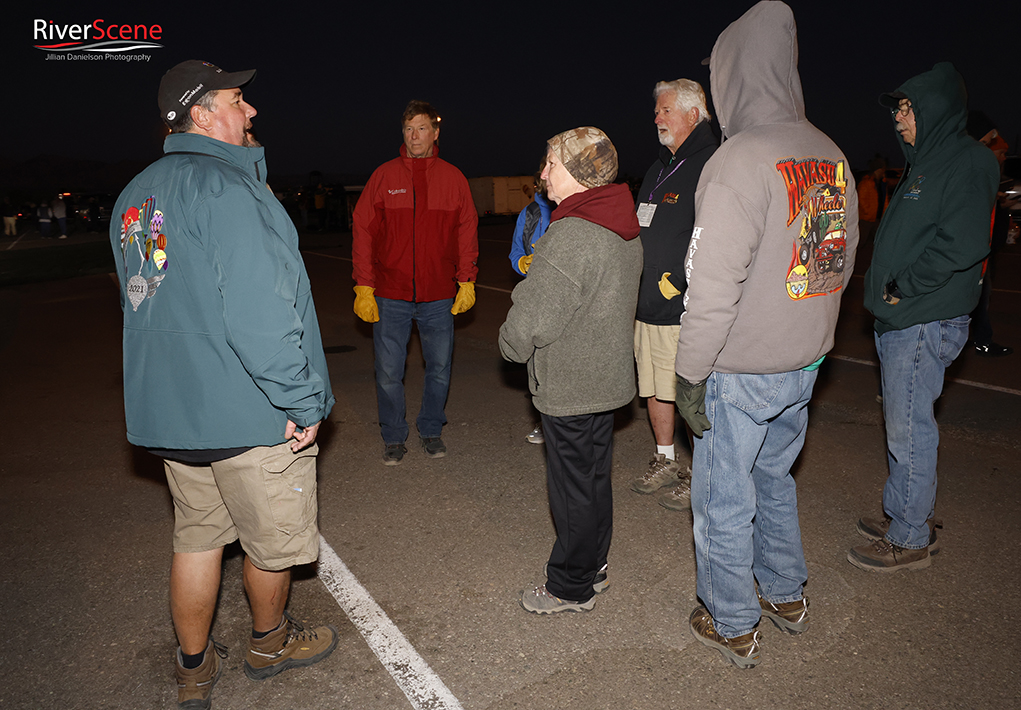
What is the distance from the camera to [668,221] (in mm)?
4008

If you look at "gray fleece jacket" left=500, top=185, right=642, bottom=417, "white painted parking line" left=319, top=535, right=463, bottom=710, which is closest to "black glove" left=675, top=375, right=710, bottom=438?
"gray fleece jacket" left=500, top=185, right=642, bottom=417

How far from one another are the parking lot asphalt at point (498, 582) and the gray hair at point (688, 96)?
234cm

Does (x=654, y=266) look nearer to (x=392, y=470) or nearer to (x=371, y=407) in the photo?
(x=392, y=470)

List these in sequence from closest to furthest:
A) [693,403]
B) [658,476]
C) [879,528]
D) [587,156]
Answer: [693,403]
[587,156]
[879,528]
[658,476]

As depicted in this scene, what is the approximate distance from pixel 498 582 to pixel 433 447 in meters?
1.83

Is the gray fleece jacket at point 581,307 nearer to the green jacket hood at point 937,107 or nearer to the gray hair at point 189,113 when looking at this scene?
the gray hair at point 189,113

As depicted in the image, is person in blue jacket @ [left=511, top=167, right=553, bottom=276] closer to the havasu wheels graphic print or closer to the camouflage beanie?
the camouflage beanie

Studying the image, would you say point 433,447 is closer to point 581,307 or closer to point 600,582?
point 600,582

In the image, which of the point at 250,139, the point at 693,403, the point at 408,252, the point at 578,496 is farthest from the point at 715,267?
the point at 408,252

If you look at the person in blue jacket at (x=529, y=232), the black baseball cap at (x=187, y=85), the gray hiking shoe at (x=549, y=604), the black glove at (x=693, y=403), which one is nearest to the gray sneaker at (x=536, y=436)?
the person in blue jacket at (x=529, y=232)

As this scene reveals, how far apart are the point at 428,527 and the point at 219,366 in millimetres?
2039

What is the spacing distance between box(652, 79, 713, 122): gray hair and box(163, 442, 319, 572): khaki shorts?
2842 millimetres

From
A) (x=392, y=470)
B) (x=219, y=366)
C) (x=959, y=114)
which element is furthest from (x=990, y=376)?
(x=219, y=366)

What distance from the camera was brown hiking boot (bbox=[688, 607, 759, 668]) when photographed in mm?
2873
